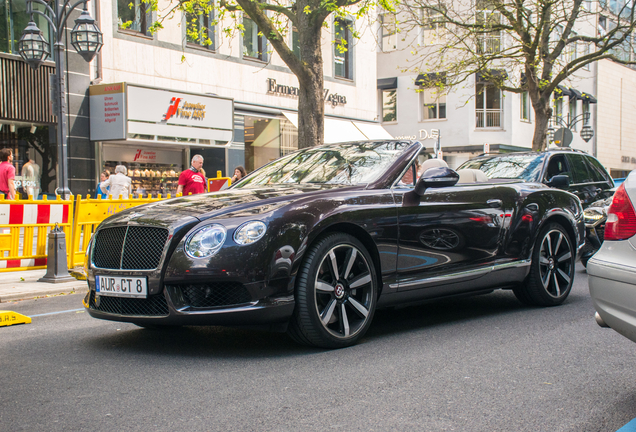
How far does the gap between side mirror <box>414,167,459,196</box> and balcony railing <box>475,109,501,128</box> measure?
33.8 m

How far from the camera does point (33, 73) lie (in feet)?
56.0

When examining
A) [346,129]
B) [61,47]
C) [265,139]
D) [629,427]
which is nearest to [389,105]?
[346,129]

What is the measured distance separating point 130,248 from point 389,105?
36.5 metres

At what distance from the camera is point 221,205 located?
473 centimetres

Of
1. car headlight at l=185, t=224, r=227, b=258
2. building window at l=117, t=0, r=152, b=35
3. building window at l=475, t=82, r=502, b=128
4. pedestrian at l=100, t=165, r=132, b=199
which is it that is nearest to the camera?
car headlight at l=185, t=224, r=227, b=258

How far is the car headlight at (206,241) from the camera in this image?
438 centimetres

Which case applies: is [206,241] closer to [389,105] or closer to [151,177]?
[151,177]

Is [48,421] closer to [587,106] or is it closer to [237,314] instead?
[237,314]

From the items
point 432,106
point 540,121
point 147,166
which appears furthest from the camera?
point 432,106

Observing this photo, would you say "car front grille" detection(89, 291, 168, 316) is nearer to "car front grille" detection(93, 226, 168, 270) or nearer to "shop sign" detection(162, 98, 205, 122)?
"car front grille" detection(93, 226, 168, 270)

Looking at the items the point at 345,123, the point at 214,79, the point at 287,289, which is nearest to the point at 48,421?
the point at 287,289

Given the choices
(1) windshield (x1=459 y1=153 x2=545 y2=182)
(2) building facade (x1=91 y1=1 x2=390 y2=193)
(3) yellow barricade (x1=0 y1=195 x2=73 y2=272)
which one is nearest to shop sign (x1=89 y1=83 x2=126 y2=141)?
(2) building facade (x1=91 y1=1 x2=390 y2=193)

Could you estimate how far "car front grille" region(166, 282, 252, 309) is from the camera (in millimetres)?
4426

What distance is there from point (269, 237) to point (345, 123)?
22718mm
